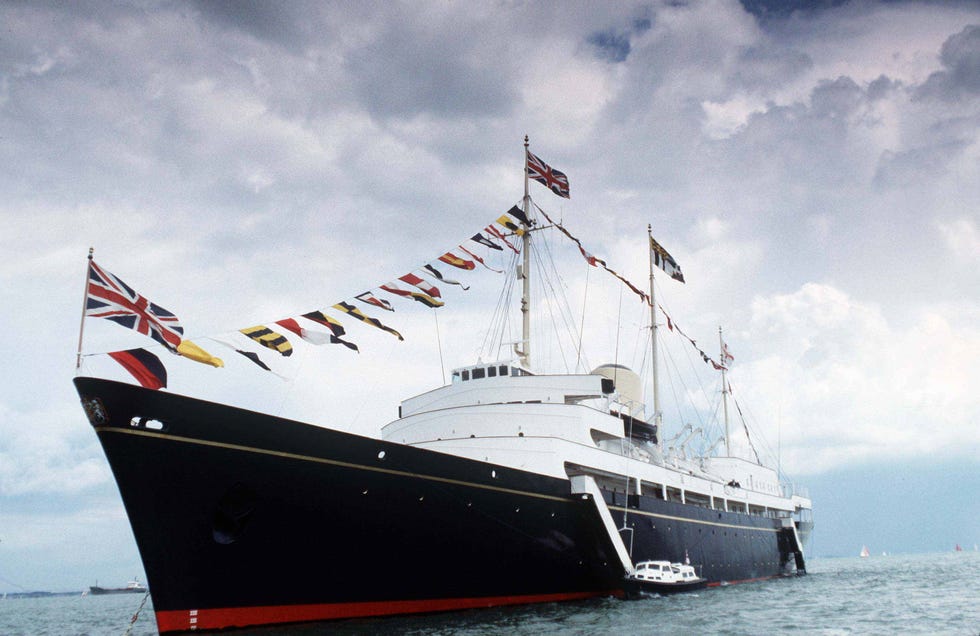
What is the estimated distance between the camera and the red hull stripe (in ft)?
50.6

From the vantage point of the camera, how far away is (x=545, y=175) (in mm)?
31828

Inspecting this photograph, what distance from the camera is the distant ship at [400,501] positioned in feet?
50.4

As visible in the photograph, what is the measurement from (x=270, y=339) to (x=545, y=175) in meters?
18.1

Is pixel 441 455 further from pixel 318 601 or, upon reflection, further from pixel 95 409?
pixel 95 409

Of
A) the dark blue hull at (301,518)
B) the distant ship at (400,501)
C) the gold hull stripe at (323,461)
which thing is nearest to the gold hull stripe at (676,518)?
the distant ship at (400,501)

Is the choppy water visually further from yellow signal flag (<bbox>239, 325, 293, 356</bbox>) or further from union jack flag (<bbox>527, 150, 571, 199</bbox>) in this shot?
union jack flag (<bbox>527, 150, 571, 199</bbox>)

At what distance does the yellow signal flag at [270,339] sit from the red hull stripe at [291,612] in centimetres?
564

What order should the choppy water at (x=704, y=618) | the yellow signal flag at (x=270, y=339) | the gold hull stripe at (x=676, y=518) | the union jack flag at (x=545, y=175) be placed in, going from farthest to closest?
the union jack flag at (x=545, y=175) → the gold hull stripe at (x=676, y=518) → the choppy water at (x=704, y=618) → the yellow signal flag at (x=270, y=339)

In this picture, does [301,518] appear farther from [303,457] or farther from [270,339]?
[270,339]

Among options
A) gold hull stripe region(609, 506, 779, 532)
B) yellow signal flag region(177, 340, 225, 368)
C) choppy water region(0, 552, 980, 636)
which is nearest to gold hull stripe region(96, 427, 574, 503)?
yellow signal flag region(177, 340, 225, 368)

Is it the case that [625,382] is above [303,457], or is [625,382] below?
above

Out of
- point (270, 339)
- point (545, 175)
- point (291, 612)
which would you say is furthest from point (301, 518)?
point (545, 175)

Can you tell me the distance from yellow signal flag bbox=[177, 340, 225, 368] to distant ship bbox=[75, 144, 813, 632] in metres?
1.08

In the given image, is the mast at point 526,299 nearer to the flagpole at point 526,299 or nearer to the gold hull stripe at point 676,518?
the flagpole at point 526,299
